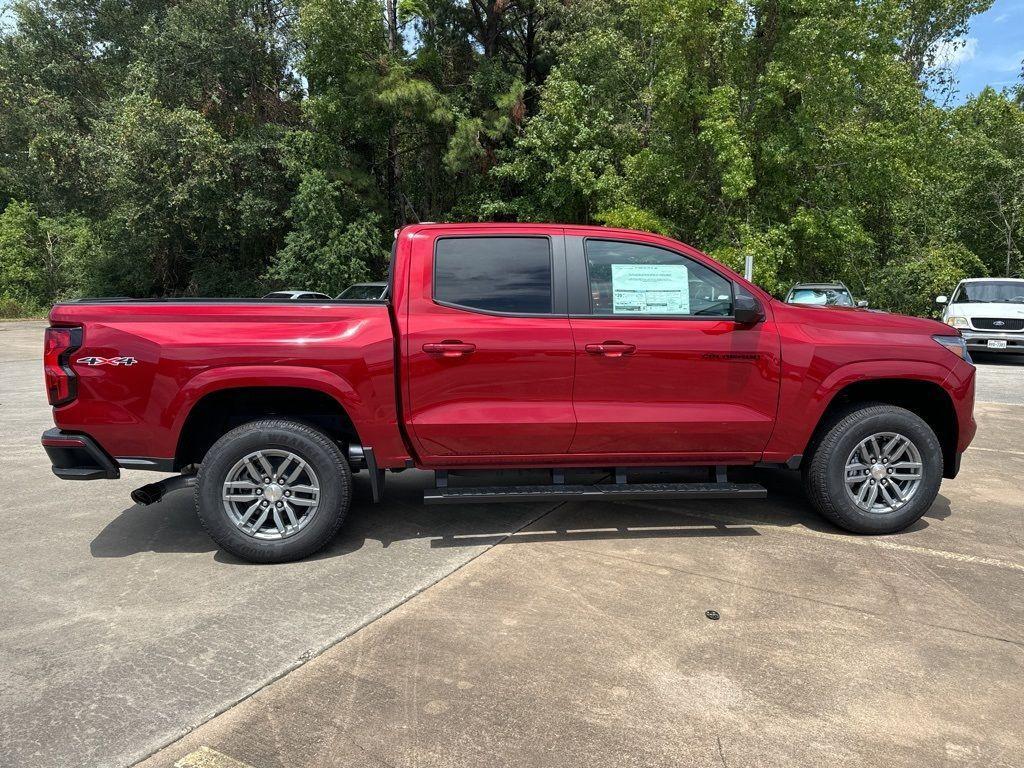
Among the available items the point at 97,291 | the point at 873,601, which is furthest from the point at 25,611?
the point at 97,291

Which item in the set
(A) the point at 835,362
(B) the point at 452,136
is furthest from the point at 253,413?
(B) the point at 452,136

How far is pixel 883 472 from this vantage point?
450 cm

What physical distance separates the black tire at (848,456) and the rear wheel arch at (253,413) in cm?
293

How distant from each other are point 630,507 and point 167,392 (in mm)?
3150

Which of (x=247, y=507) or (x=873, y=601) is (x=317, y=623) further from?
(x=873, y=601)

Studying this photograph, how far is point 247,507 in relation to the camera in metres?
4.14

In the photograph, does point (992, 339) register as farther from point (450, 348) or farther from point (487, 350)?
point (450, 348)

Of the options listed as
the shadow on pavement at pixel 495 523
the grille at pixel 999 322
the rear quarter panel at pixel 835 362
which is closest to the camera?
the rear quarter panel at pixel 835 362

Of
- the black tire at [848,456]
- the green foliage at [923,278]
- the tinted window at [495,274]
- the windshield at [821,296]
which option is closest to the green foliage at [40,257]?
the windshield at [821,296]

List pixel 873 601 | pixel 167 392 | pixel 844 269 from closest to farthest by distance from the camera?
pixel 873 601 → pixel 167 392 → pixel 844 269

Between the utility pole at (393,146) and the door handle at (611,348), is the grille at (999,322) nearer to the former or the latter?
the door handle at (611,348)

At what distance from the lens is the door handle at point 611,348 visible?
164 inches

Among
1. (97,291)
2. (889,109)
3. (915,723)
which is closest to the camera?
(915,723)

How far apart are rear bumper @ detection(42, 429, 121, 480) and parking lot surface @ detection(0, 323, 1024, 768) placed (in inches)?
22.2
